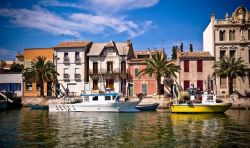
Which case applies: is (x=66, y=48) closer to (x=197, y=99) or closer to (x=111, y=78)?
(x=111, y=78)

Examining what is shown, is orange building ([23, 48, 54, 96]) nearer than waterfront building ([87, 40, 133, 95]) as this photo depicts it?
No

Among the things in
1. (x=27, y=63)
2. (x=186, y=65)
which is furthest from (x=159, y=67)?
(x=27, y=63)

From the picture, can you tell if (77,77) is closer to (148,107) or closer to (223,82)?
(148,107)

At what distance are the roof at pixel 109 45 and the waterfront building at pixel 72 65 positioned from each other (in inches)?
59.5

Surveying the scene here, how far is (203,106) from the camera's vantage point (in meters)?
38.8

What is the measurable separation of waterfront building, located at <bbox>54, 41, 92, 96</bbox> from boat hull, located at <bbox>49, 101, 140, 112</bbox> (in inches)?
512

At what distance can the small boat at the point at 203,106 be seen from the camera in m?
38.5

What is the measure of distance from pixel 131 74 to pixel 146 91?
14.2ft

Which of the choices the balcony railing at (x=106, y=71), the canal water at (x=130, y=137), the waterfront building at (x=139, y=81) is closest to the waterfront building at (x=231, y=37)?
the waterfront building at (x=139, y=81)

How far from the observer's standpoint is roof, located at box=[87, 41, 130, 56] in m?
57.1

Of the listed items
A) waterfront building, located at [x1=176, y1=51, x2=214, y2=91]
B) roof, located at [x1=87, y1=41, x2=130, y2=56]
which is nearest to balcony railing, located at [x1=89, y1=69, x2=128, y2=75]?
roof, located at [x1=87, y1=41, x2=130, y2=56]

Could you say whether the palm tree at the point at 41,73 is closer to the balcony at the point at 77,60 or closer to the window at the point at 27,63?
the window at the point at 27,63

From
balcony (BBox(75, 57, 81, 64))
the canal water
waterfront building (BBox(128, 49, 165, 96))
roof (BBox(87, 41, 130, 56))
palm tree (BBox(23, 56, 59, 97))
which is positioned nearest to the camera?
the canal water

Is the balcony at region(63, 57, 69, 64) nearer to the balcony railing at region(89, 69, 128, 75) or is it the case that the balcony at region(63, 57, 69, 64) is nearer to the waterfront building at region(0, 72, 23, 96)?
the balcony railing at region(89, 69, 128, 75)
